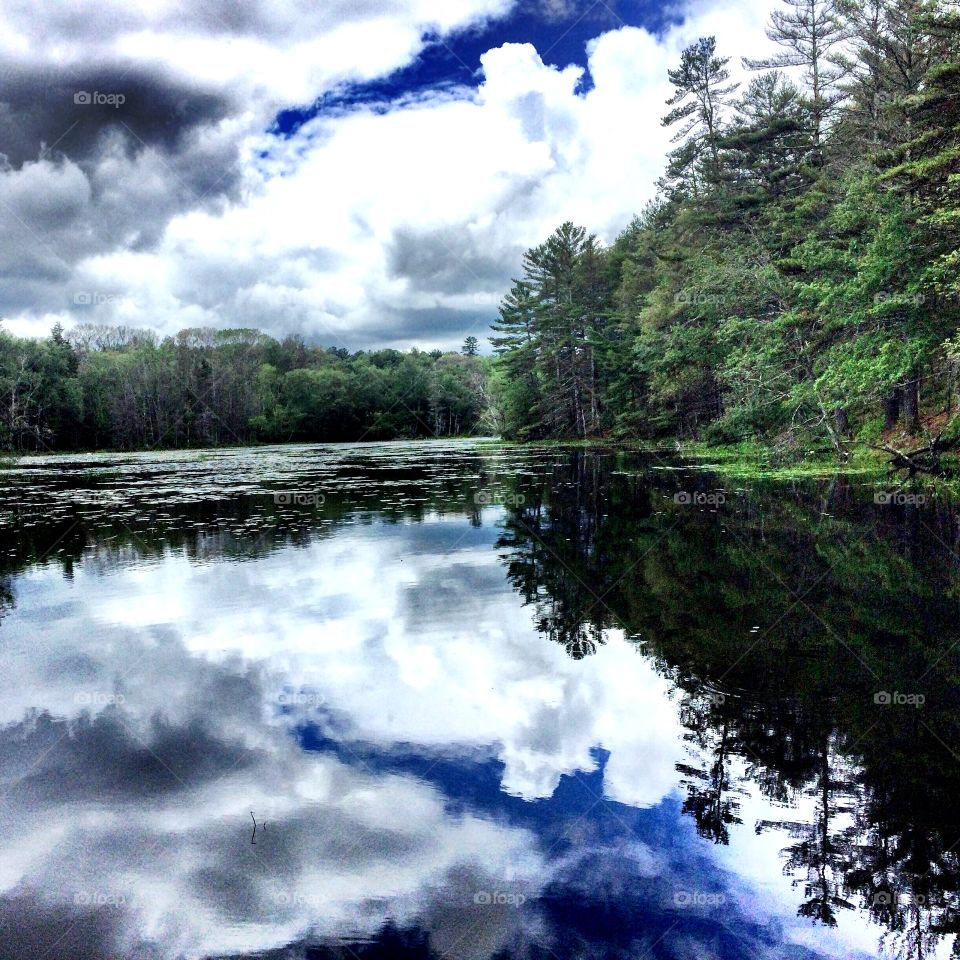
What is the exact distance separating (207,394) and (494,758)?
333 ft

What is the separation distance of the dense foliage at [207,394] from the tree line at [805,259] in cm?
5466

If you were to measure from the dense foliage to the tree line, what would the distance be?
54.7 metres

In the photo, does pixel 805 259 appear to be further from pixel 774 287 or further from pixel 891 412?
pixel 891 412

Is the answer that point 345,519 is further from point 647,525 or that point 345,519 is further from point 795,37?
point 795,37

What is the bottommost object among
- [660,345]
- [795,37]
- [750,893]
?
[750,893]

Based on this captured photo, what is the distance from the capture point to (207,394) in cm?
9906

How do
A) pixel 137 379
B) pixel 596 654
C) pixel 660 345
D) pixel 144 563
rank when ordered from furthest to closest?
pixel 137 379, pixel 660 345, pixel 144 563, pixel 596 654

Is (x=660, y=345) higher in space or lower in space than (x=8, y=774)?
higher

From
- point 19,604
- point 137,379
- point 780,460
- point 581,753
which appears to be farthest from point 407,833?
point 137,379

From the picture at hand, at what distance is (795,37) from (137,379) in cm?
8773

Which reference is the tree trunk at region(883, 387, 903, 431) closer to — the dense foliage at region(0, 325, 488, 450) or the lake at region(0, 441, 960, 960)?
the lake at region(0, 441, 960, 960)

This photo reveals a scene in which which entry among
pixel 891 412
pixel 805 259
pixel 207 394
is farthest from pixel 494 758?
pixel 207 394

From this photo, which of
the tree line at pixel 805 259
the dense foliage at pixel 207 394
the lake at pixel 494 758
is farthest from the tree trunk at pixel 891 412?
the dense foliage at pixel 207 394

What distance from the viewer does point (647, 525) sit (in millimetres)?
16188
